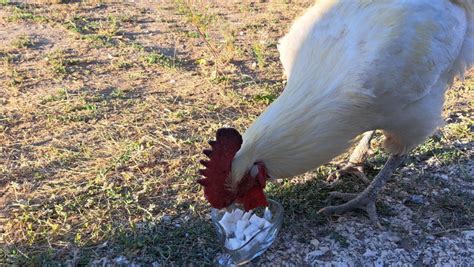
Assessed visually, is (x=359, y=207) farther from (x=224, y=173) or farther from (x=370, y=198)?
(x=224, y=173)

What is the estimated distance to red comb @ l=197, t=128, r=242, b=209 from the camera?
2.59m

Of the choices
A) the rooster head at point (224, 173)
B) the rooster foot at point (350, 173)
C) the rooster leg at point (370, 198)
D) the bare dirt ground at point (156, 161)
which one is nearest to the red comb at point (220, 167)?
the rooster head at point (224, 173)

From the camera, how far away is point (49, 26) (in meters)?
6.66

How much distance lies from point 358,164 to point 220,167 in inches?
68.5

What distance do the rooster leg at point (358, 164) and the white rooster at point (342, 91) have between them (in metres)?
0.68

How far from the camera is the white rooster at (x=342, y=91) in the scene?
8.84 feet

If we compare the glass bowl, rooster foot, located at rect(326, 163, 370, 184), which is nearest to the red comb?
the glass bowl

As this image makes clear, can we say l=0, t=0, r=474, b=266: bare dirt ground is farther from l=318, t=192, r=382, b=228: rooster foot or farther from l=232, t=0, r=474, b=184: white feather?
l=232, t=0, r=474, b=184: white feather

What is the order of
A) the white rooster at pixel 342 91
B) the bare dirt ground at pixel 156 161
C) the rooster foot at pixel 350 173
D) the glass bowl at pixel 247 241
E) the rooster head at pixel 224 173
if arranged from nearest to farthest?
the rooster head at pixel 224 173
the white rooster at pixel 342 91
the glass bowl at pixel 247 241
the bare dirt ground at pixel 156 161
the rooster foot at pixel 350 173

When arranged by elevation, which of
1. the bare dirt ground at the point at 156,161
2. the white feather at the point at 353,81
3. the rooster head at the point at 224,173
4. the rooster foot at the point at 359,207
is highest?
the white feather at the point at 353,81

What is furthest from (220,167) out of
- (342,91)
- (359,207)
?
(359,207)

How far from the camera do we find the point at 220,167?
2.59 m

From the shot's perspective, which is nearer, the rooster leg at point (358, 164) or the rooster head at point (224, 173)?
the rooster head at point (224, 173)

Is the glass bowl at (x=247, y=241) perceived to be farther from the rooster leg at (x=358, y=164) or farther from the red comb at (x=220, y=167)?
the rooster leg at (x=358, y=164)
